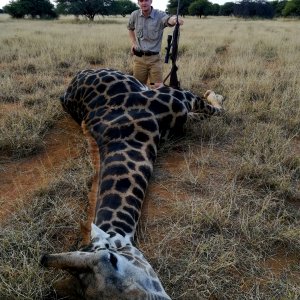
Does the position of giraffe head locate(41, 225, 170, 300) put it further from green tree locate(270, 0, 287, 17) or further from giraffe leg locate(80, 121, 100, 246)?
green tree locate(270, 0, 287, 17)

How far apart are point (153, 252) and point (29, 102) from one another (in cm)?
376

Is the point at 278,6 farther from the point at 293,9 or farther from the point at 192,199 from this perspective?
the point at 192,199

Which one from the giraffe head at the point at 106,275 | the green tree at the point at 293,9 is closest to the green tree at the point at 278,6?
the green tree at the point at 293,9

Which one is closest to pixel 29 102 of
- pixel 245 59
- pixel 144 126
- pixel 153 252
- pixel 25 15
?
pixel 144 126

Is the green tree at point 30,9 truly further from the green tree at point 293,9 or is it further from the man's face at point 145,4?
the man's face at point 145,4

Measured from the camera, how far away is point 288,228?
8.85 ft

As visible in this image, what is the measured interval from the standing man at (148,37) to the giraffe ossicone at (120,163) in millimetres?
1304

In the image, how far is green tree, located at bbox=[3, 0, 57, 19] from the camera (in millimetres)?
39469

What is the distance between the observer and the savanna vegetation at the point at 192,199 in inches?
90.7

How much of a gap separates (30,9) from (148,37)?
3846cm

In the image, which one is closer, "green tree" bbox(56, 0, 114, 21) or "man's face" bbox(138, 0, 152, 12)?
"man's face" bbox(138, 0, 152, 12)

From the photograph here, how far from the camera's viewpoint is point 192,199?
3070 mm

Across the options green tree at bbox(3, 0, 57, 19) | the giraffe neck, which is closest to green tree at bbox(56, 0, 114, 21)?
green tree at bbox(3, 0, 57, 19)

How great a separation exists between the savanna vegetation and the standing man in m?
1.26
